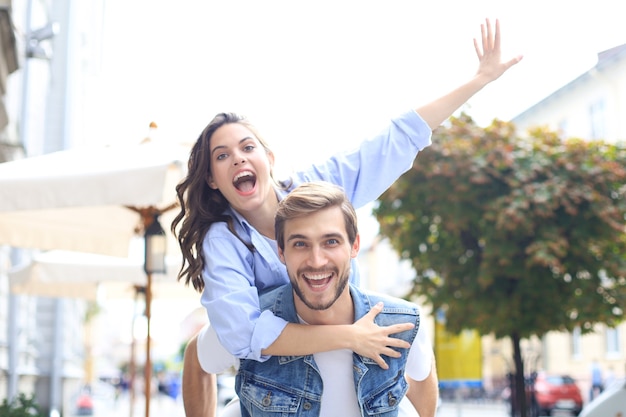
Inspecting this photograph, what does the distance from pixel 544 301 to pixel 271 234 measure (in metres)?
9.91

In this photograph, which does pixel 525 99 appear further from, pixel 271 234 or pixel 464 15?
pixel 271 234

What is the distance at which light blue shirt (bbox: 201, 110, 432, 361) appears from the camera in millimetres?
2678

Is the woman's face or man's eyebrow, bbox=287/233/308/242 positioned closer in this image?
man's eyebrow, bbox=287/233/308/242

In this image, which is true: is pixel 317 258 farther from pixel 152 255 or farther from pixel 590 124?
pixel 590 124

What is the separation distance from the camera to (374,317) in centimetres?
272

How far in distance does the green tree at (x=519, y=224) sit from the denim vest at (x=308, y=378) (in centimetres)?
939

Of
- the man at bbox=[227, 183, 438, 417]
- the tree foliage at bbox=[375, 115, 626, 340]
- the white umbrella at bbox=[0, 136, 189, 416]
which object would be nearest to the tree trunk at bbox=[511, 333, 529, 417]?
the tree foliage at bbox=[375, 115, 626, 340]

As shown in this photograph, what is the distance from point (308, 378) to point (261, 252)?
504 millimetres

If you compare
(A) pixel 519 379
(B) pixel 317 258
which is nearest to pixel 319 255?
(B) pixel 317 258

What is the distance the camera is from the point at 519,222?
475 inches

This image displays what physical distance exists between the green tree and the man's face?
9547mm

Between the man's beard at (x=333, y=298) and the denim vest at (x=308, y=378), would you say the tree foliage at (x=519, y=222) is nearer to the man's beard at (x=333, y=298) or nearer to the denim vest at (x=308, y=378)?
the denim vest at (x=308, y=378)

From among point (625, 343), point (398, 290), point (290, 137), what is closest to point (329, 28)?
point (290, 137)

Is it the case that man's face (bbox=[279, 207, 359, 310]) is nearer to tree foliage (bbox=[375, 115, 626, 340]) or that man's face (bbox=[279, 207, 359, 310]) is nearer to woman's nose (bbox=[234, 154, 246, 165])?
woman's nose (bbox=[234, 154, 246, 165])
